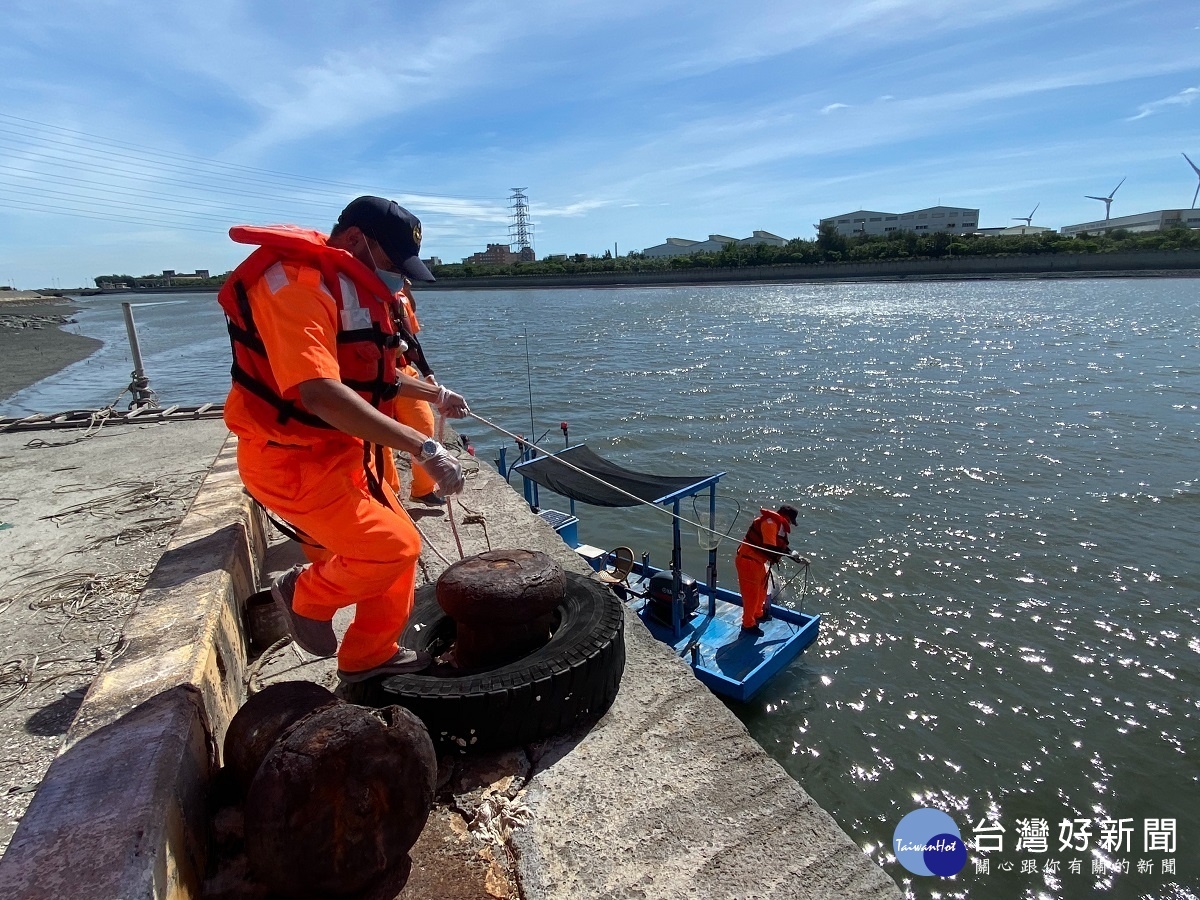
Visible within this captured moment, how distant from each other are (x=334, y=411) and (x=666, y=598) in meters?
6.44

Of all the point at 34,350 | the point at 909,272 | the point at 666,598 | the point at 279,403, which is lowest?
the point at 666,598

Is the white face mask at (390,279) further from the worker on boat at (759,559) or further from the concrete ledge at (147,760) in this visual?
the worker on boat at (759,559)

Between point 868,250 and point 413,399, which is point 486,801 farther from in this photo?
point 868,250

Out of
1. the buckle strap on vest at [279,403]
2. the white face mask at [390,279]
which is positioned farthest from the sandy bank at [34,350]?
the white face mask at [390,279]

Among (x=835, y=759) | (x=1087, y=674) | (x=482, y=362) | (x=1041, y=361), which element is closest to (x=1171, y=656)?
(x=1087, y=674)

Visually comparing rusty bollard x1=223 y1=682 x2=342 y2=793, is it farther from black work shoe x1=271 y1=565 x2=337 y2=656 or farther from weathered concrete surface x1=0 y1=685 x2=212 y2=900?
black work shoe x1=271 y1=565 x2=337 y2=656

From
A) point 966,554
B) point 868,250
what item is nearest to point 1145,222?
point 868,250

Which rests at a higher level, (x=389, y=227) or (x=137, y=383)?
(x=389, y=227)

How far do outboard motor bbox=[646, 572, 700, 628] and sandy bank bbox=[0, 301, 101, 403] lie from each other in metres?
22.1

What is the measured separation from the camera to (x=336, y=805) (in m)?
2.06

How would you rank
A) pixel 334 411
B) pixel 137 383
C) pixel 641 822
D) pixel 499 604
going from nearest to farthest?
pixel 334 411 → pixel 641 822 → pixel 499 604 → pixel 137 383

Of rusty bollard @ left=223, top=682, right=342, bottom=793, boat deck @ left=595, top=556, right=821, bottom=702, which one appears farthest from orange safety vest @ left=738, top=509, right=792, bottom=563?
rusty bollard @ left=223, top=682, right=342, bottom=793

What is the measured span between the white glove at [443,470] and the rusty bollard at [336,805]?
836 mm

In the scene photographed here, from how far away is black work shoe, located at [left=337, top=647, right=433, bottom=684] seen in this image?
9.82 feet
